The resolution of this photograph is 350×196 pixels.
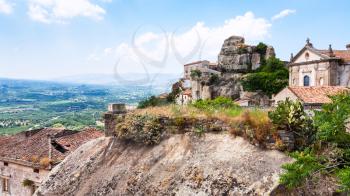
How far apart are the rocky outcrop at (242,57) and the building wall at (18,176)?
172 ft

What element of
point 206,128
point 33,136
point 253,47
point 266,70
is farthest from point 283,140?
point 253,47

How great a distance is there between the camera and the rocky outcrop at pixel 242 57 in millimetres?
71438

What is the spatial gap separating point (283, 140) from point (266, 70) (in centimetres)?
5685

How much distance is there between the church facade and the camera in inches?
1759

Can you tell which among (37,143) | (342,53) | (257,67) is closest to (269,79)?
(257,67)

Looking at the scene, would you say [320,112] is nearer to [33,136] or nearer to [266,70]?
[33,136]

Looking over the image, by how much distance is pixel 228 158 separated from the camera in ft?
33.9

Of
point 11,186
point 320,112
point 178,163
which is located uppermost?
point 320,112

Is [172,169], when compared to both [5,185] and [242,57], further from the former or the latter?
[242,57]

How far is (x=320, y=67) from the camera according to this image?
46.1m

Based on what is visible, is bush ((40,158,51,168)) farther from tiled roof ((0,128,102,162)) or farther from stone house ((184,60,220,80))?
stone house ((184,60,220,80))

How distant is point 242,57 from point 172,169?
206 ft

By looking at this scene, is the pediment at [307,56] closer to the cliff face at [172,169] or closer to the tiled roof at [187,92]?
the tiled roof at [187,92]

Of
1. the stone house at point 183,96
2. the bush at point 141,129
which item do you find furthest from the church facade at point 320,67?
the bush at point 141,129
